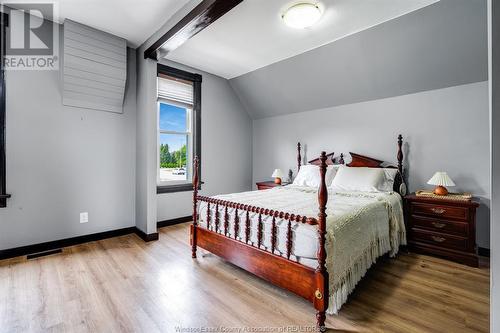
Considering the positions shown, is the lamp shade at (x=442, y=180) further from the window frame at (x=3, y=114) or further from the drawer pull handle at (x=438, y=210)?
the window frame at (x=3, y=114)

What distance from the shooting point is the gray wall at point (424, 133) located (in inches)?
107

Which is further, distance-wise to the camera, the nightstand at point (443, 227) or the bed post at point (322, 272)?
the nightstand at point (443, 227)

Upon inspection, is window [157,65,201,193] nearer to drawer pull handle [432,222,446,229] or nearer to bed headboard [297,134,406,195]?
bed headboard [297,134,406,195]

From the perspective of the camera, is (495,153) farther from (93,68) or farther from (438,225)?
(93,68)

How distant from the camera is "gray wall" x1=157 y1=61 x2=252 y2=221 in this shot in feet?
13.1

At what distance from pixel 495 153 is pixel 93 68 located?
12.1ft

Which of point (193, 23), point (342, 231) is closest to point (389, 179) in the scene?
point (342, 231)

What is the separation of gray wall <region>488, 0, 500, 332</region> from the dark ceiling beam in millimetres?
1725

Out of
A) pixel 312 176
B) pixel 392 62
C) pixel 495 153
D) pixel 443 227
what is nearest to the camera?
pixel 495 153

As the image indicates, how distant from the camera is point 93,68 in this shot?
2.91m

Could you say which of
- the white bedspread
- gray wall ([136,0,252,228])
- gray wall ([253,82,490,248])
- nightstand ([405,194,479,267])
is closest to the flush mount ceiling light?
gray wall ([136,0,252,228])

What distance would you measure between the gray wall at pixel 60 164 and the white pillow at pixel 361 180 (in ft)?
9.69

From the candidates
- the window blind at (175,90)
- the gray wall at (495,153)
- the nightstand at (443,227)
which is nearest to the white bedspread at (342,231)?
the nightstand at (443,227)

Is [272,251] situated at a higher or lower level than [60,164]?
lower
